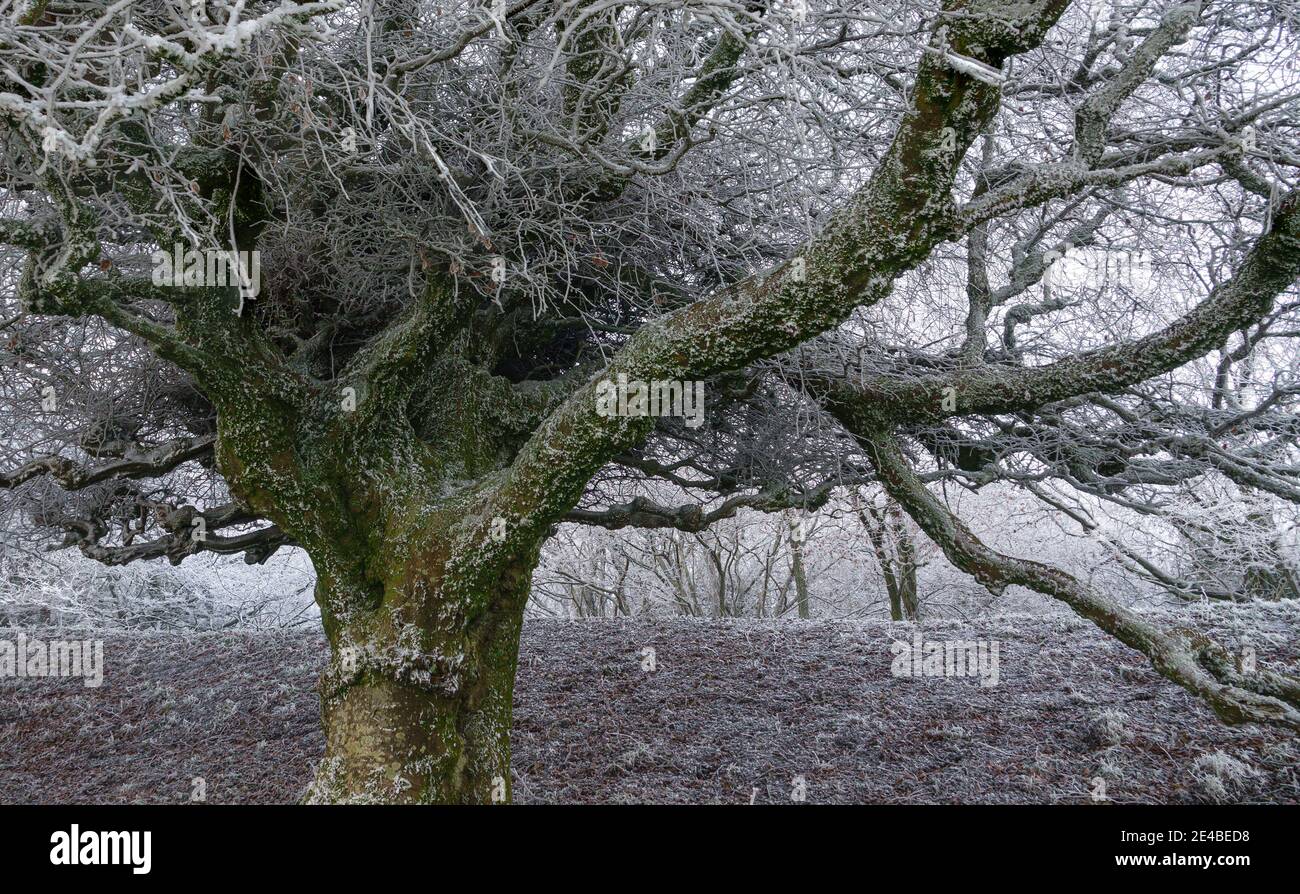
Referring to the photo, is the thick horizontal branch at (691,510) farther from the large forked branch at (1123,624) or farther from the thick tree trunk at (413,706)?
the thick tree trunk at (413,706)

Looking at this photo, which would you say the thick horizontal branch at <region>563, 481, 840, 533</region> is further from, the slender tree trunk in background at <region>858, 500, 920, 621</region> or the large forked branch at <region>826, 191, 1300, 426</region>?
the large forked branch at <region>826, 191, 1300, 426</region>

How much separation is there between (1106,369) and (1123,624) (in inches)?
47.0

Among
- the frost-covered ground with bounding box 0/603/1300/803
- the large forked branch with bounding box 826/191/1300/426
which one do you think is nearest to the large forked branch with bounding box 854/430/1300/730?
the large forked branch with bounding box 826/191/1300/426

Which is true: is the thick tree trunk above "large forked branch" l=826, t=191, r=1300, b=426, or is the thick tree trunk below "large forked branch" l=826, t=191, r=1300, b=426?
below

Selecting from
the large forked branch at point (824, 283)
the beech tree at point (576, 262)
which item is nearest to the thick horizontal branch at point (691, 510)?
the beech tree at point (576, 262)

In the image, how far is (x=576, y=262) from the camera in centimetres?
454

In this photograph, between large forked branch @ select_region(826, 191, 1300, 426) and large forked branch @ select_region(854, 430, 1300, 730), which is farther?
large forked branch @ select_region(826, 191, 1300, 426)

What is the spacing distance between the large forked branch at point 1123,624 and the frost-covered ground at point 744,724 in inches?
62.1

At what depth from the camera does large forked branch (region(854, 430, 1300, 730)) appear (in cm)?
358

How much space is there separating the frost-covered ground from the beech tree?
1.31m

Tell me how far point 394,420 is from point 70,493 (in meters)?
4.03

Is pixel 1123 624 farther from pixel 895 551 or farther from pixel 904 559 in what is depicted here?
pixel 895 551
